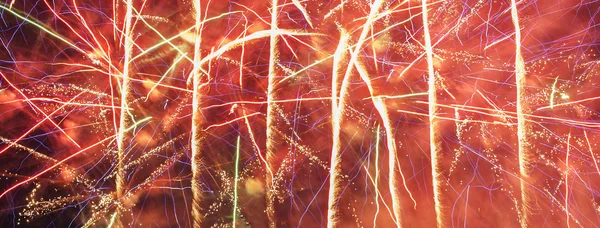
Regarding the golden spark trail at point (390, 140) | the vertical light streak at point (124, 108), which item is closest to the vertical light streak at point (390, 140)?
the golden spark trail at point (390, 140)

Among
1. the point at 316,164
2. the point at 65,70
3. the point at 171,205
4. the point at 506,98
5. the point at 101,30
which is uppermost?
the point at 101,30

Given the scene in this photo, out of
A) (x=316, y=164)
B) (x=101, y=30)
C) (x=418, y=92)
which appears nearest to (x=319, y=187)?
(x=316, y=164)

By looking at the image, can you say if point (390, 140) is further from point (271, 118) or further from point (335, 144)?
point (271, 118)

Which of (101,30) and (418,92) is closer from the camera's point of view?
(418,92)

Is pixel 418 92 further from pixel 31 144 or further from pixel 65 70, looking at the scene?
pixel 31 144

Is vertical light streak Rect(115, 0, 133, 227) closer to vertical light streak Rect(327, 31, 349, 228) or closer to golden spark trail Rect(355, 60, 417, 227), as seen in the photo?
vertical light streak Rect(327, 31, 349, 228)

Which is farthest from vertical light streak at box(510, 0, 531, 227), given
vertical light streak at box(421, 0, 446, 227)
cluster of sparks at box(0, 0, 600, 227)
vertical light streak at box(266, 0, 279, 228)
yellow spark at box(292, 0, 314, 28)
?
vertical light streak at box(266, 0, 279, 228)

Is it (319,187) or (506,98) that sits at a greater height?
(506,98)
